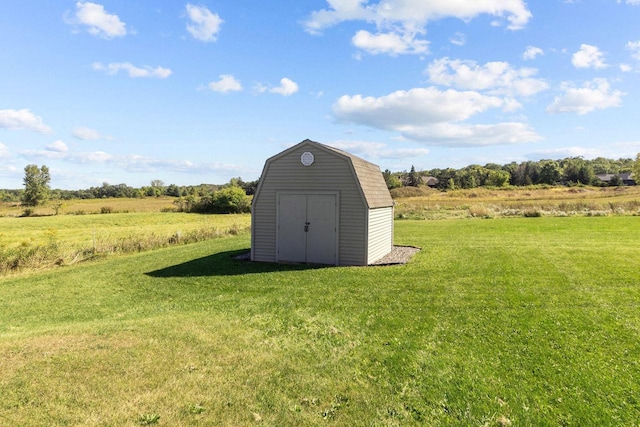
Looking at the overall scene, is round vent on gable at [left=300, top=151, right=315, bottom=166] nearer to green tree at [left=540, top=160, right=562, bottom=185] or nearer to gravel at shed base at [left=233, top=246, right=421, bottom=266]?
gravel at shed base at [left=233, top=246, right=421, bottom=266]

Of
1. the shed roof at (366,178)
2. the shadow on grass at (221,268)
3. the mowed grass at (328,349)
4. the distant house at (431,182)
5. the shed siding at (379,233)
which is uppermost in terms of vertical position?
the distant house at (431,182)

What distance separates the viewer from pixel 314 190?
11.8m

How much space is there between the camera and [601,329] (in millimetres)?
5664

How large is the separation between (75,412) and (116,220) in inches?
1615

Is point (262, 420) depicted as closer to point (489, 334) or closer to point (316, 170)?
point (489, 334)

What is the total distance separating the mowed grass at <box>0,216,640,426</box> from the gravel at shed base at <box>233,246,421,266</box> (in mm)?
1714

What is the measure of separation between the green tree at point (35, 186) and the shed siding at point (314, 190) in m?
51.6

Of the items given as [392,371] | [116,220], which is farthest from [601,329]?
[116,220]

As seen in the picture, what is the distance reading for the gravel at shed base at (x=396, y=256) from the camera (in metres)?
11.8

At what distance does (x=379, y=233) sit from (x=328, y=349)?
7.83 m

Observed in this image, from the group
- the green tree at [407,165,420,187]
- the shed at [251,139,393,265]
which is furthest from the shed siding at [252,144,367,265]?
the green tree at [407,165,420,187]

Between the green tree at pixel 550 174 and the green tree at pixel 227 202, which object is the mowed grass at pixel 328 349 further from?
the green tree at pixel 550 174

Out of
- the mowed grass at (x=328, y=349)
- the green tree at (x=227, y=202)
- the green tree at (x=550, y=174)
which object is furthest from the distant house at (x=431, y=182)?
the mowed grass at (x=328, y=349)

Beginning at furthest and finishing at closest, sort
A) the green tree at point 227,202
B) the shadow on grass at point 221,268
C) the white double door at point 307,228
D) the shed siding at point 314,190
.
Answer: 1. the green tree at point 227,202
2. the white double door at point 307,228
3. the shed siding at point 314,190
4. the shadow on grass at point 221,268
